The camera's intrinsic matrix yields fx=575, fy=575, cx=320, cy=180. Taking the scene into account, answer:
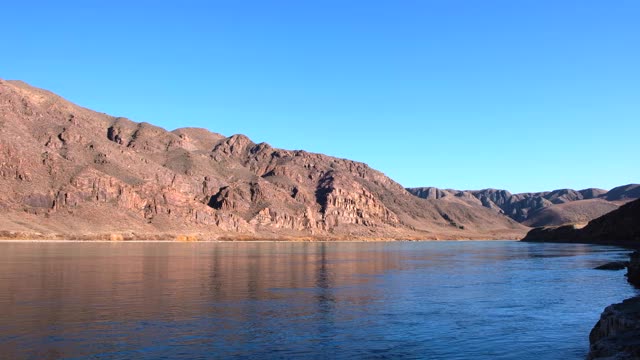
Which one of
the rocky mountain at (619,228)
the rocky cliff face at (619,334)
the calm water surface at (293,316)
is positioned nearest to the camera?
the rocky cliff face at (619,334)

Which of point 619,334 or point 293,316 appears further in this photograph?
point 293,316

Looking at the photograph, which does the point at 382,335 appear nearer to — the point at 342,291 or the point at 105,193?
the point at 342,291

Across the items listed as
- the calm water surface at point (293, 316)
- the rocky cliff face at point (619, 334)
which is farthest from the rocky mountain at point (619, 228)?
the rocky cliff face at point (619, 334)

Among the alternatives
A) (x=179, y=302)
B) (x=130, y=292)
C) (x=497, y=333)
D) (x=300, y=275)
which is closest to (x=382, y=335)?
(x=497, y=333)

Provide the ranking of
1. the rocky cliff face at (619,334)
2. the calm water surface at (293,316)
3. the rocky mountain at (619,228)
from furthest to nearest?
the rocky mountain at (619,228)
the calm water surface at (293,316)
the rocky cliff face at (619,334)

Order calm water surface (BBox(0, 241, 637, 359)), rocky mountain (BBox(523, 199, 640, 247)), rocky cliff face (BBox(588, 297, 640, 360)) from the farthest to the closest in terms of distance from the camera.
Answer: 1. rocky mountain (BBox(523, 199, 640, 247))
2. calm water surface (BBox(0, 241, 637, 359))
3. rocky cliff face (BBox(588, 297, 640, 360))

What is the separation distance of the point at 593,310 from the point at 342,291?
55.2ft

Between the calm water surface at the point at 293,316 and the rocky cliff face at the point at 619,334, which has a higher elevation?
the rocky cliff face at the point at 619,334

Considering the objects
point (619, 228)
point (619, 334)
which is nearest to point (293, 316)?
point (619, 334)

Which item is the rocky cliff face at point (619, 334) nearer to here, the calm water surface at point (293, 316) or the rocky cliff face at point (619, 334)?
the rocky cliff face at point (619, 334)

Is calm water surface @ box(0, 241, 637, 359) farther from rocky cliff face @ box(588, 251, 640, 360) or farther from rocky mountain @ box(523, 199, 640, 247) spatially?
rocky mountain @ box(523, 199, 640, 247)

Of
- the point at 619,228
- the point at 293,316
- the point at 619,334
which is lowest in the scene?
the point at 293,316

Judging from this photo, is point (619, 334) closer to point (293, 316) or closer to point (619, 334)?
point (619, 334)

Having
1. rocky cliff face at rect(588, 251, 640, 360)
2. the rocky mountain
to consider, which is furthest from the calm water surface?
the rocky mountain
